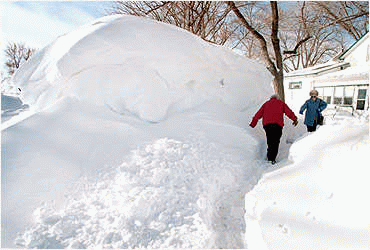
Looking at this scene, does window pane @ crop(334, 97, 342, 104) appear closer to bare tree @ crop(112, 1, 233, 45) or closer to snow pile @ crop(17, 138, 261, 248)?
bare tree @ crop(112, 1, 233, 45)

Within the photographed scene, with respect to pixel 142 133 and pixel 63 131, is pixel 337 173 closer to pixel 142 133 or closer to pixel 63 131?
pixel 142 133

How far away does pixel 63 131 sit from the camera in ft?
12.1

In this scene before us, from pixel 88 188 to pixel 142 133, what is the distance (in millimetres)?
1480

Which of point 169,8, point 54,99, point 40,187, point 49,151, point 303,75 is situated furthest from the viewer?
point 303,75

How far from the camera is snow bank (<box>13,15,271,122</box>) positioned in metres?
4.48

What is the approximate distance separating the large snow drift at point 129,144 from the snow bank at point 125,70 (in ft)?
0.07

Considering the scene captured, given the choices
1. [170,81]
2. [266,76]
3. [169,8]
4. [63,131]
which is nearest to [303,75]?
[169,8]

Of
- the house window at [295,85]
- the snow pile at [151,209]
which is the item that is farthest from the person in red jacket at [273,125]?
the house window at [295,85]

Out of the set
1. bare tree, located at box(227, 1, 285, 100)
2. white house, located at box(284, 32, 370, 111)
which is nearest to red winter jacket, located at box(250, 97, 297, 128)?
bare tree, located at box(227, 1, 285, 100)

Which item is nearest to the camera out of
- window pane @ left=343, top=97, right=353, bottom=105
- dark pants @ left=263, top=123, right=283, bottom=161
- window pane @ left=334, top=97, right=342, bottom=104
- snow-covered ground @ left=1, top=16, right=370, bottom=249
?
snow-covered ground @ left=1, top=16, right=370, bottom=249

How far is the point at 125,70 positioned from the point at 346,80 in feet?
44.2

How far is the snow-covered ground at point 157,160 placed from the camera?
2.37 metres

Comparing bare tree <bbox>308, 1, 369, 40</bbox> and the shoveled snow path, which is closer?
the shoveled snow path

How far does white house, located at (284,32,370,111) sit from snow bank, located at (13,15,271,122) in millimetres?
7993
